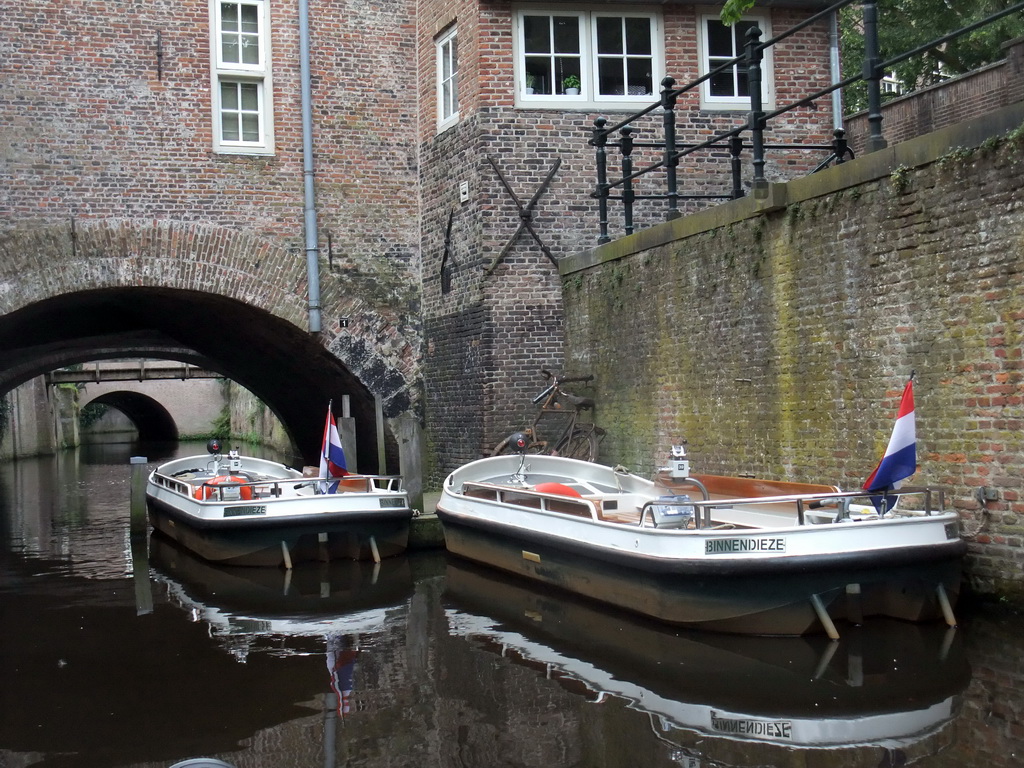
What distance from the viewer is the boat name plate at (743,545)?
7.43m

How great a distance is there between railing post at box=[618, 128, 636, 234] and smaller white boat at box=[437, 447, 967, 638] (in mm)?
4087

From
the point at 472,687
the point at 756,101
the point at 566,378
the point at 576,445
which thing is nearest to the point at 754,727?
the point at 472,687

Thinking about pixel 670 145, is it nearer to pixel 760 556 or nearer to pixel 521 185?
pixel 521 185

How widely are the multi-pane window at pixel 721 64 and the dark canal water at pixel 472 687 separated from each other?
23.3 ft

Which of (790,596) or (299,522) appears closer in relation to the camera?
(790,596)

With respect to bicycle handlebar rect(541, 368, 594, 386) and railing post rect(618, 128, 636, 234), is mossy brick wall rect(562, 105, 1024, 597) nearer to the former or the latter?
railing post rect(618, 128, 636, 234)

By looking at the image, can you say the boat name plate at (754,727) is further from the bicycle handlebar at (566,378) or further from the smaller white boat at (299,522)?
the bicycle handlebar at (566,378)

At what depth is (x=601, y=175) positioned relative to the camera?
1307 centimetres

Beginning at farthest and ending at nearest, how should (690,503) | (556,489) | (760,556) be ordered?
(556,489) → (690,503) → (760,556)

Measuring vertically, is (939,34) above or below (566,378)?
above

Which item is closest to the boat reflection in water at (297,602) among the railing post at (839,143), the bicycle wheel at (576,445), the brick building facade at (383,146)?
the bicycle wheel at (576,445)

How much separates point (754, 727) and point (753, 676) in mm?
946

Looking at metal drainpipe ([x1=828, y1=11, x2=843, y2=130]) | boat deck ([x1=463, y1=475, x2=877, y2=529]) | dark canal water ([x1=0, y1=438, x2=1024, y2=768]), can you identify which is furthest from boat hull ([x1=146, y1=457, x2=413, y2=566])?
metal drainpipe ([x1=828, y1=11, x2=843, y2=130])

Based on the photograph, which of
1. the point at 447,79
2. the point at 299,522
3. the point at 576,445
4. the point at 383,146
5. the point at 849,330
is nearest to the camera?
the point at 849,330
